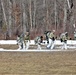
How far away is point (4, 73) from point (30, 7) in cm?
5650

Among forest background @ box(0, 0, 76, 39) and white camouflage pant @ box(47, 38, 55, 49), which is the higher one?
forest background @ box(0, 0, 76, 39)

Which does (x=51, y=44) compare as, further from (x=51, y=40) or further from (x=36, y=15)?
(x=36, y=15)

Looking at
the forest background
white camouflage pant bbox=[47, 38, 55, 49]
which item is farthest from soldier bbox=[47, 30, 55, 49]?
the forest background

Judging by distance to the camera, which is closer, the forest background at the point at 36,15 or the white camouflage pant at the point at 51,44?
the white camouflage pant at the point at 51,44

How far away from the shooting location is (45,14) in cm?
7169

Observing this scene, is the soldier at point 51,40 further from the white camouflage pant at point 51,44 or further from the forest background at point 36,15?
the forest background at point 36,15

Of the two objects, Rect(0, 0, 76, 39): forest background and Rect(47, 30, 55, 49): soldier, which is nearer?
Rect(47, 30, 55, 49): soldier

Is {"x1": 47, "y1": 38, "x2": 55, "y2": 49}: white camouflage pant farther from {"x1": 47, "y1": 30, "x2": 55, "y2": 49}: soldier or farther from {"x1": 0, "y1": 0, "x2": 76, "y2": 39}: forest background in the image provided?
{"x1": 0, "y1": 0, "x2": 76, "y2": 39}: forest background

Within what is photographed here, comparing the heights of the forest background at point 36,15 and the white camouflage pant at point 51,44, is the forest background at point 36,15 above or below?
above

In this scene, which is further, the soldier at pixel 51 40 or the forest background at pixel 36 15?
the forest background at pixel 36 15

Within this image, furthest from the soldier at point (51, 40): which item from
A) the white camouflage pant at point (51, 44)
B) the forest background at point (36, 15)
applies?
the forest background at point (36, 15)

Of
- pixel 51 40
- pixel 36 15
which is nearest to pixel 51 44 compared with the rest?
pixel 51 40

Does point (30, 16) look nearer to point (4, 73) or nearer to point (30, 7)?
point (30, 7)

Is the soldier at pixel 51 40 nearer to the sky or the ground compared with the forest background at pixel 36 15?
nearer to the ground
